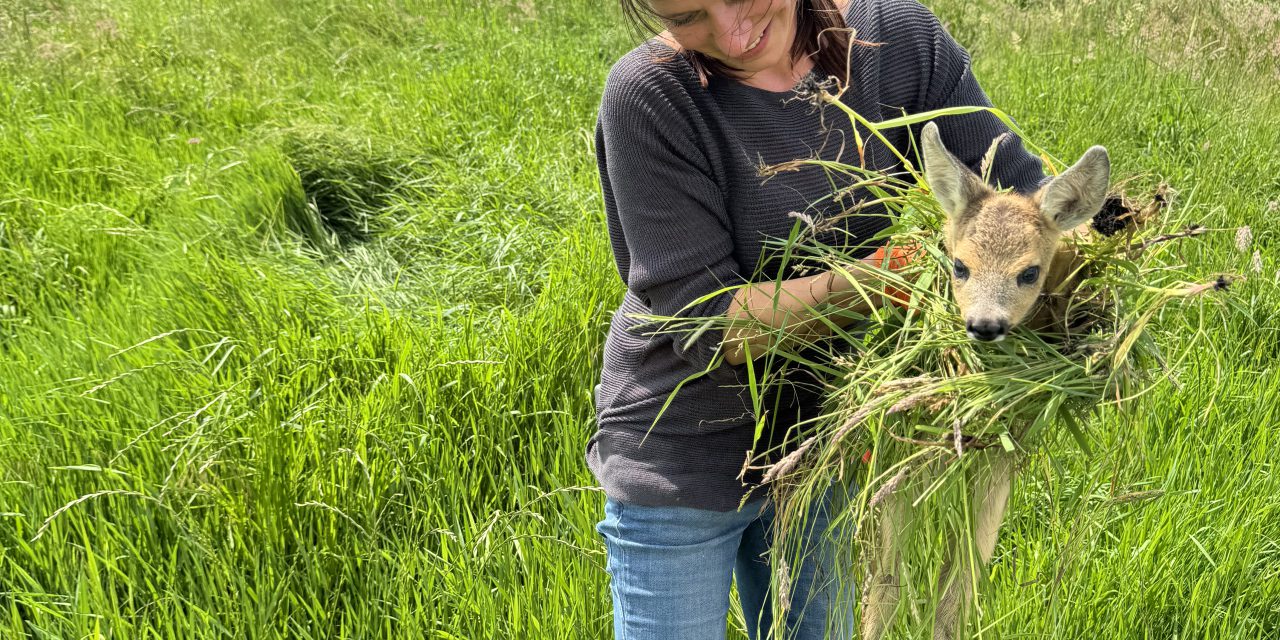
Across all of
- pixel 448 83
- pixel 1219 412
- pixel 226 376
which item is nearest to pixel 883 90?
pixel 1219 412

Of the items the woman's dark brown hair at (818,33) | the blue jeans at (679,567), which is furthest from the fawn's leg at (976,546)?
the woman's dark brown hair at (818,33)

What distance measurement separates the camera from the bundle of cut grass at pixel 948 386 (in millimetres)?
1273

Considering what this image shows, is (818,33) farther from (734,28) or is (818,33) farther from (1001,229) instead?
(1001,229)

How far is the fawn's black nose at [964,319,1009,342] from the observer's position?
4.04ft

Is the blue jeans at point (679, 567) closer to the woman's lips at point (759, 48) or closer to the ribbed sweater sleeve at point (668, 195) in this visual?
the ribbed sweater sleeve at point (668, 195)

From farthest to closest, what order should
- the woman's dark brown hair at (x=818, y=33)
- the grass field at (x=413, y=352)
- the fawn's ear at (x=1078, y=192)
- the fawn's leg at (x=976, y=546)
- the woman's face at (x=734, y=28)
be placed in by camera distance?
the grass field at (x=413, y=352)
the woman's dark brown hair at (x=818, y=33)
the woman's face at (x=734, y=28)
the fawn's leg at (x=976, y=546)
the fawn's ear at (x=1078, y=192)

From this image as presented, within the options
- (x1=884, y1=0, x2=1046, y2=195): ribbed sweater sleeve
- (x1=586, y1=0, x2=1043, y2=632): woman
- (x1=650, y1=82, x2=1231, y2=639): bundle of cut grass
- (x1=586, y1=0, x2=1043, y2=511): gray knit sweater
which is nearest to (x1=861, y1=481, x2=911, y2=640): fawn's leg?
(x1=650, y1=82, x2=1231, y2=639): bundle of cut grass

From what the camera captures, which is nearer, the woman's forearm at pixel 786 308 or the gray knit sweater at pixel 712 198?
the woman's forearm at pixel 786 308

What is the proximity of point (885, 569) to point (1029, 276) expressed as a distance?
1.82 ft

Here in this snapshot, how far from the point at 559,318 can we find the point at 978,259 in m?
2.12

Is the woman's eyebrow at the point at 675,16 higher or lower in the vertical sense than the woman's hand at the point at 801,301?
higher

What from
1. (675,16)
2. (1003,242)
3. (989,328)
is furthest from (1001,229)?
(675,16)

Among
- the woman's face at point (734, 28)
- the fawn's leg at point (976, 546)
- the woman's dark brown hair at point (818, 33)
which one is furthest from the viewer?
the woman's dark brown hair at point (818, 33)

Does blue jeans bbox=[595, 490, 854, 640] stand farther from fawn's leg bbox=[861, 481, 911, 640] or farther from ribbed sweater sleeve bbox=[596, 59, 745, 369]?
ribbed sweater sleeve bbox=[596, 59, 745, 369]
